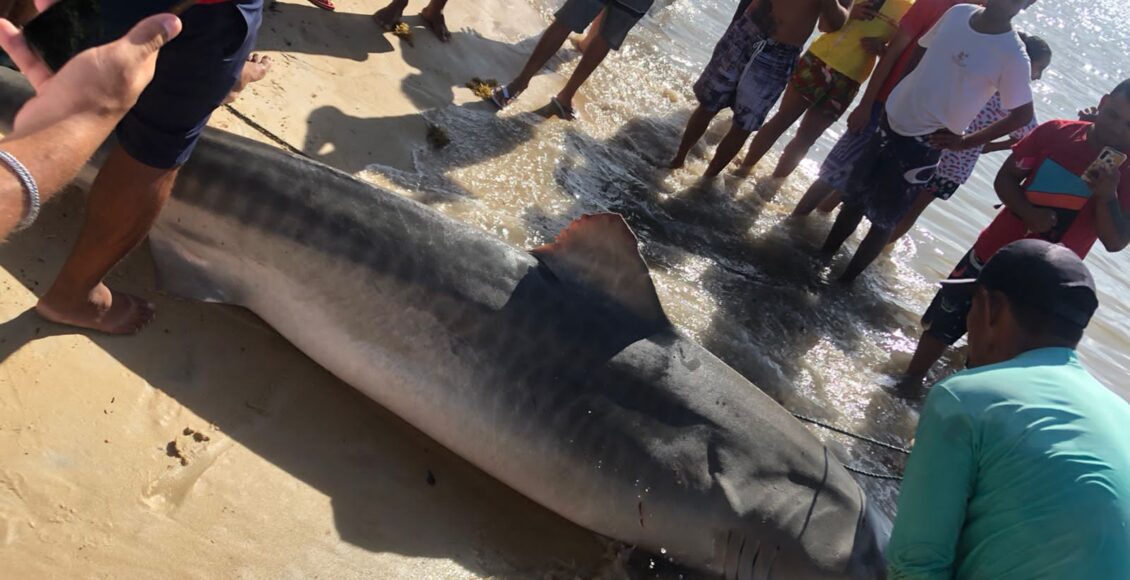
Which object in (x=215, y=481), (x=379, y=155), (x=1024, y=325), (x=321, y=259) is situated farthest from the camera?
(x=379, y=155)

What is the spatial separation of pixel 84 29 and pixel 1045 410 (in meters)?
3.46

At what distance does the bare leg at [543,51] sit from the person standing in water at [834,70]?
6.74ft

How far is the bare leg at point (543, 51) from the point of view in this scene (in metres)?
6.48

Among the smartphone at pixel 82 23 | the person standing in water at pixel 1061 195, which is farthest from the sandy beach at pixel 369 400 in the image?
the person standing in water at pixel 1061 195

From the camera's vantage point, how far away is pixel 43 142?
1.86 metres

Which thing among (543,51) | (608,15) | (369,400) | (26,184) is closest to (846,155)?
(608,15)

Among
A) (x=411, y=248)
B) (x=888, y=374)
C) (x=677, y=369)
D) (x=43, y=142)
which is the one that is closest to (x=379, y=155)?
(x=411, y=248)

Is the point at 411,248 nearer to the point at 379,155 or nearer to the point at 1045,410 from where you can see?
the point at 379,155

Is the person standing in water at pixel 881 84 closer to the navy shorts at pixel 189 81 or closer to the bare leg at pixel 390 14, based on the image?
the bare leg at pixel 390 14

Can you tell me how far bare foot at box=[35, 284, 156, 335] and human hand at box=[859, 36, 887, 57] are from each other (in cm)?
566

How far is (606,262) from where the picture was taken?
136 inches

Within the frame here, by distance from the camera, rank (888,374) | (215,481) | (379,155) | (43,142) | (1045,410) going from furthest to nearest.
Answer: (888,374) → (379,155) → (215,481) → (1045,410) → (43,142)

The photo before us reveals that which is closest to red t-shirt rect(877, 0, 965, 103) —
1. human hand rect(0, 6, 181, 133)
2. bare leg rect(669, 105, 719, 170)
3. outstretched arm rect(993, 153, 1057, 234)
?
outstretched arm rect(993, 153, 1057, 234)

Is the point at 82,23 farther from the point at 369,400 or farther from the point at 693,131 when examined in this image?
the point at 693,131
